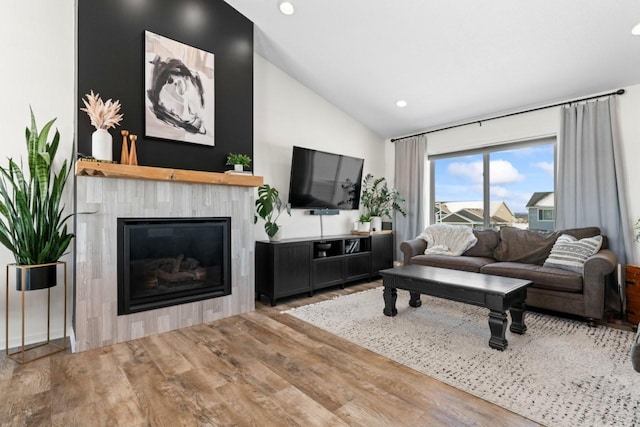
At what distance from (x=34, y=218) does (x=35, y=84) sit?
1127 millimetres

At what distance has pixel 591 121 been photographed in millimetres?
3666

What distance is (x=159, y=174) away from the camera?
276 centimetres

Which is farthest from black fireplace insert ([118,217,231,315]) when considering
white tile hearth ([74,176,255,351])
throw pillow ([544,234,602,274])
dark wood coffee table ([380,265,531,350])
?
throw pillow ([544,234,602,274])

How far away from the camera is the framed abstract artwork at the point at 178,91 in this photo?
9.66 ft

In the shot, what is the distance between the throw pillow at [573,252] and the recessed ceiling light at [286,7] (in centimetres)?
369

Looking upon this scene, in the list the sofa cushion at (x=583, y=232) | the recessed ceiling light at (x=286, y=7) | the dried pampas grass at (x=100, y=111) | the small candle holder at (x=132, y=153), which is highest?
the recessed ceiling light at (x=286, y=7)

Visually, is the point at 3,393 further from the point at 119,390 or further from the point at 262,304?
the point at 262,304

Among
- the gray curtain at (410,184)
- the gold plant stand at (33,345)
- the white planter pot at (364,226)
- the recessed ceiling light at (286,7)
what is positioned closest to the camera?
the gold plant stand at (33,345)

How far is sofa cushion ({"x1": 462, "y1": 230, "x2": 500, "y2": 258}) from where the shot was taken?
4.30m

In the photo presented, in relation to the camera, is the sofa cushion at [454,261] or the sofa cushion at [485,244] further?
the sofa cushion at [485,244]

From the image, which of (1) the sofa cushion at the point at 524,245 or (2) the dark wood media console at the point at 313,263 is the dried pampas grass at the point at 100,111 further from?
(1) the sofa cushion at the point at 524,245

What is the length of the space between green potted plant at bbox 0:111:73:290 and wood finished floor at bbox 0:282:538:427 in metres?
0.65

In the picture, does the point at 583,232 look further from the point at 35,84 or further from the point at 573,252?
the point at 35,84

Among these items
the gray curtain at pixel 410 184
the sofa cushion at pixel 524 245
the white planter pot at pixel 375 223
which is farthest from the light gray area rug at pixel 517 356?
the gray curtain at pixel 410 184
